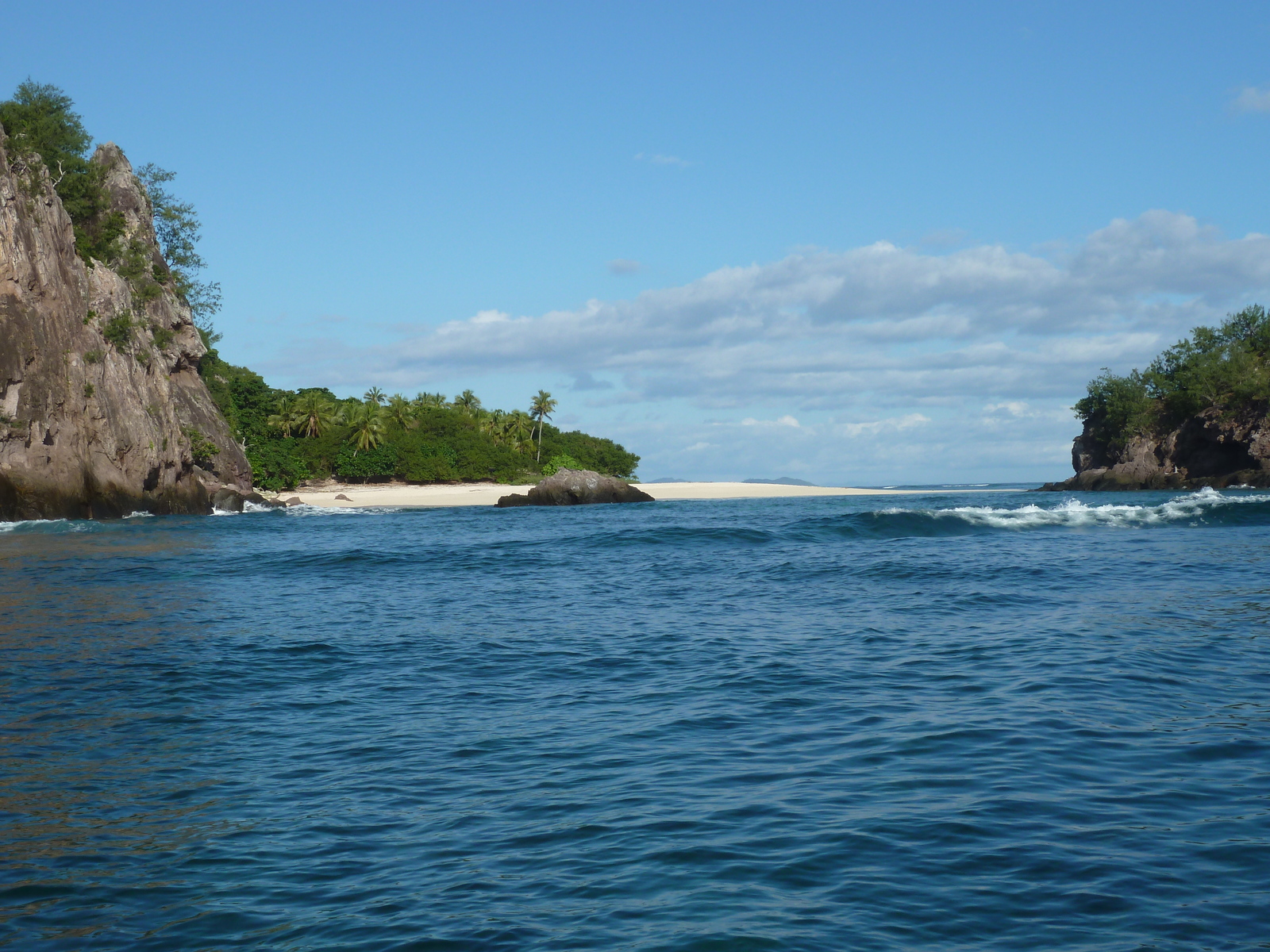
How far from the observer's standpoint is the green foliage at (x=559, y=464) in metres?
108

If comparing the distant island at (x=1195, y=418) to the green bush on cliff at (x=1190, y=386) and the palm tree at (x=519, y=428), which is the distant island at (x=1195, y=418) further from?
the palm tree at (x=519, y=428)

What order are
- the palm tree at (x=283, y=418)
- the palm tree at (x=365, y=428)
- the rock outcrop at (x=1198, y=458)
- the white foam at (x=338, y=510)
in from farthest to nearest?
1. the palm tree at (x=283, y=418)
2. the palm tree at (x=365, y=428)
3. the rock outcrop at (x=1198, y=458)
4. the white foam at (x=338, y=510)

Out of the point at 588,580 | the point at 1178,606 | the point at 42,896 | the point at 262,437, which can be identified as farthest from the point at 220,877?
the point at 262,437

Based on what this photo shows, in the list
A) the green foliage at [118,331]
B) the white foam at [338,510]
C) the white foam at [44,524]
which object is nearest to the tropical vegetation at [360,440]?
the white foam at [338,510]

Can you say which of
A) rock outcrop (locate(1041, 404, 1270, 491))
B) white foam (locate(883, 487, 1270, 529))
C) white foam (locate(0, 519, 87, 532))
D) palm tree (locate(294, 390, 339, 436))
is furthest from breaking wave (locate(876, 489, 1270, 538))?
palm tree (locate(294, 390, 339, 436))

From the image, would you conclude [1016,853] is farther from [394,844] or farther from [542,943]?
[394,844]

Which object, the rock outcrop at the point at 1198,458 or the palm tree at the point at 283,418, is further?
the palm tree at the point at 283,418

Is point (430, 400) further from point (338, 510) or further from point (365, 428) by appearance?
point (338, 510)

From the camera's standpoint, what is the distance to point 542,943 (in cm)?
482

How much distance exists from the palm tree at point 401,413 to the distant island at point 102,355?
14828 mm

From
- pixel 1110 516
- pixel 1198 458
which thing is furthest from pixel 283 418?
pixel 1198 458

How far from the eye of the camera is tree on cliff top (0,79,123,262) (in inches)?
2035

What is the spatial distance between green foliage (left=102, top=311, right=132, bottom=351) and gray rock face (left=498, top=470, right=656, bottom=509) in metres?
24.0

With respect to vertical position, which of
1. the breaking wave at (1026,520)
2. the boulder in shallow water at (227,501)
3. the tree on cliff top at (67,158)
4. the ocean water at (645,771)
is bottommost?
the ocean water at (645,771)
